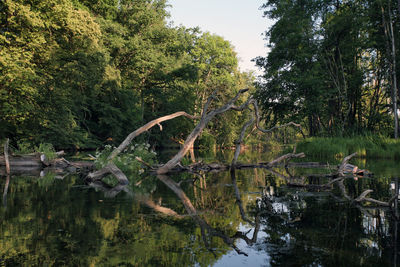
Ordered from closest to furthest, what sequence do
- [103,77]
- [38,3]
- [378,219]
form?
[378,219]
[38,3]
[103,77]

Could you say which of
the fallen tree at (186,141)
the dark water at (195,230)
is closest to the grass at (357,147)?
the fallen tree at (186,141)

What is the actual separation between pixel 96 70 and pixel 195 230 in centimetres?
2145

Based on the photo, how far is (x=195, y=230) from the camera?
14.0 feet

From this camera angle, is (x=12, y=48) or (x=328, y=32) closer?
(x=12, y=48)

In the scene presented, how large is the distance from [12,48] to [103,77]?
9.52 meters

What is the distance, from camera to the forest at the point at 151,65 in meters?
19.2

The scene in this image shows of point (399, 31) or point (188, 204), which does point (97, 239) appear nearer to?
point (188, 204)

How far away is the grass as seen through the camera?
17750mm

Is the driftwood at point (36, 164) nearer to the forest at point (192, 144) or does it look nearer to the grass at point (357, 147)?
the forest at point (192, 144)

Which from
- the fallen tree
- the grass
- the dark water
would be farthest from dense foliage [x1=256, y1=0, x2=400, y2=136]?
the dark water

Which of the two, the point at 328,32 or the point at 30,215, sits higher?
the point at 328,32

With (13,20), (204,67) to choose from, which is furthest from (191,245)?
(204,67)

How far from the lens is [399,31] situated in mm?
21938

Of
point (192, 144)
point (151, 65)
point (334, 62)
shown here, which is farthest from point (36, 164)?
point (334, 62)
